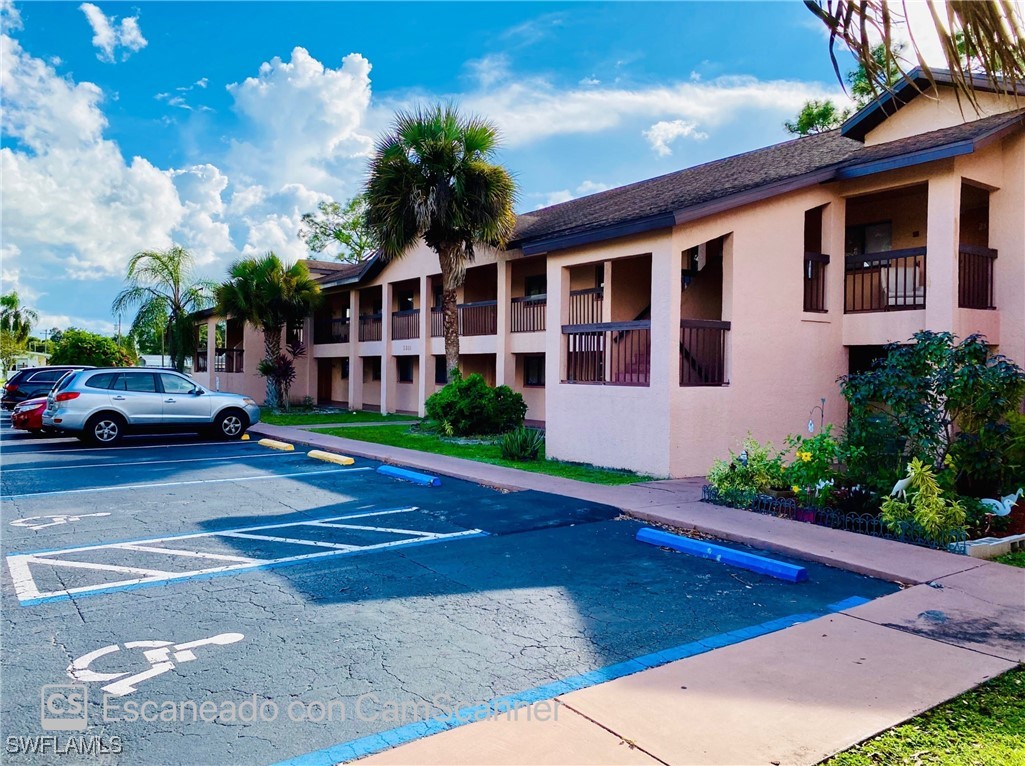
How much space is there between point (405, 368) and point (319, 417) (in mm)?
4178

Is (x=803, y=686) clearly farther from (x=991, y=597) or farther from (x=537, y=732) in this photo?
(x=991, y=597)

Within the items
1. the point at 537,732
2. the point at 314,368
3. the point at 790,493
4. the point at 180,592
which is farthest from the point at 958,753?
the point at 314,368

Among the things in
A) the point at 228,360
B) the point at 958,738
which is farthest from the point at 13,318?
the point at 958,738

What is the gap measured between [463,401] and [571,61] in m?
8.31

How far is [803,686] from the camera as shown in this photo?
4285 millimetres

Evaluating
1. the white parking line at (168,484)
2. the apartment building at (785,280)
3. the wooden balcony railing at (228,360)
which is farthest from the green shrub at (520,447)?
the wooden balcony railing at (228,360)

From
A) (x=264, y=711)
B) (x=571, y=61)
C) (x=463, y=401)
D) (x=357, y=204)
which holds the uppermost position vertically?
(x=357, y=204)

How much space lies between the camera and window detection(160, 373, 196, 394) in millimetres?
17500

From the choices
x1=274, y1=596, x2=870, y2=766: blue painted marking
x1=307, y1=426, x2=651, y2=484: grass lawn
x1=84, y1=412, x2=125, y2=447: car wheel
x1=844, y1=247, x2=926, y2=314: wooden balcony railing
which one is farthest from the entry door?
x1=274, y1=596, x2=870, y2=766: blue painted marking

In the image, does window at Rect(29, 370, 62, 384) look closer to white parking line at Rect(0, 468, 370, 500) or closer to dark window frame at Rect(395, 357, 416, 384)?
dark window frame at Rect(395, 357, 416, 384)

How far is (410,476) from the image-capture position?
12.1 m

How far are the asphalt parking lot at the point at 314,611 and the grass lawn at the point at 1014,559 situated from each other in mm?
1722

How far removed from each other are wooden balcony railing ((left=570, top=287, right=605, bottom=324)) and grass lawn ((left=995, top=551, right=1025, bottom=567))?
908cm

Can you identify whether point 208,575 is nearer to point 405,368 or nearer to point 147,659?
point 147,659
